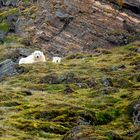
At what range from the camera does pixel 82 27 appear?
69812 mm

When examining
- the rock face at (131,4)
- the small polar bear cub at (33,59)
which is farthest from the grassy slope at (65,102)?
the rock face at (131,4)

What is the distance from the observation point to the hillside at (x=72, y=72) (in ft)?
83.5

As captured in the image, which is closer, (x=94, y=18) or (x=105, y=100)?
(x=105, y=100)

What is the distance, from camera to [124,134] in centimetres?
2200

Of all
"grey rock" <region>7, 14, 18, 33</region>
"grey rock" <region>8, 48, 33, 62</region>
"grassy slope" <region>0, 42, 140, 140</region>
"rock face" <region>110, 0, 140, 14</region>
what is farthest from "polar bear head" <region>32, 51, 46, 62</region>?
"grey rock" <region>7, 14, 18, 33</region>

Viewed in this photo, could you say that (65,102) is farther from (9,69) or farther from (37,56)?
(37,56)

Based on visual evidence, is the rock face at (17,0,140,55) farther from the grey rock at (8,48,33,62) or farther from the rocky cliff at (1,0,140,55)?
the grey rock at (8,48,33,62)

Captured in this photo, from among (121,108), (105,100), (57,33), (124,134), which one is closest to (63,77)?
(105,100)

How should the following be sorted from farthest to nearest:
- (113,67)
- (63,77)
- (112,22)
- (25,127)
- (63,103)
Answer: (112,22) → (113,67) → (63,77) → (63,103) → (25,127)

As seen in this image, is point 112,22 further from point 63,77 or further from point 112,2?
point 63,77

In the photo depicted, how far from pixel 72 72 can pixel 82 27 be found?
26226mm

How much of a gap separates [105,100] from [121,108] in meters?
2.96

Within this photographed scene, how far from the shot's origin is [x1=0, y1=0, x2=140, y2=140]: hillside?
83.5 ft

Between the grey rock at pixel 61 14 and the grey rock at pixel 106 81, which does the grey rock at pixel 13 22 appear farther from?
the grey rock at pixel 106 81
